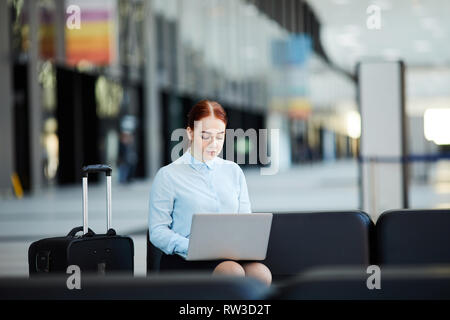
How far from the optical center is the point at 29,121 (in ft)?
66.9

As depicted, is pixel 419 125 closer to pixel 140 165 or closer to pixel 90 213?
pixel 140 165

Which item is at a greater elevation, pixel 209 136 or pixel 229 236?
pixel 209 136

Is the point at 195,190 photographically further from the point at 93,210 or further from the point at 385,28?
the point at 385,28

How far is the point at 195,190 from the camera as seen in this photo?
351 cm

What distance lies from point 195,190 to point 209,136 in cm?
27

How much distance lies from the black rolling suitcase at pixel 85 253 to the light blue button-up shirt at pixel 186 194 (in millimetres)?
302

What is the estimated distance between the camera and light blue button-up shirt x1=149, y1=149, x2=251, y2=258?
3443 millimetres

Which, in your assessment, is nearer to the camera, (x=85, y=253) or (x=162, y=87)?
(x=85, y=253)

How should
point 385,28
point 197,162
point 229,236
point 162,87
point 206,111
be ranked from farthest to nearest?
1. point 162,87
2. point 385,28
3. point 197,162
4. point 206,111
5. point 229,236

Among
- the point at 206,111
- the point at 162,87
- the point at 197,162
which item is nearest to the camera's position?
the point at 206,111

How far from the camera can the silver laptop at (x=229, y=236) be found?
3084mm

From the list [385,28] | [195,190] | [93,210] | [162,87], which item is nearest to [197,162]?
[195,190]

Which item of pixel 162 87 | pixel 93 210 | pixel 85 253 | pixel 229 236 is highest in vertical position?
pixel 162 87
